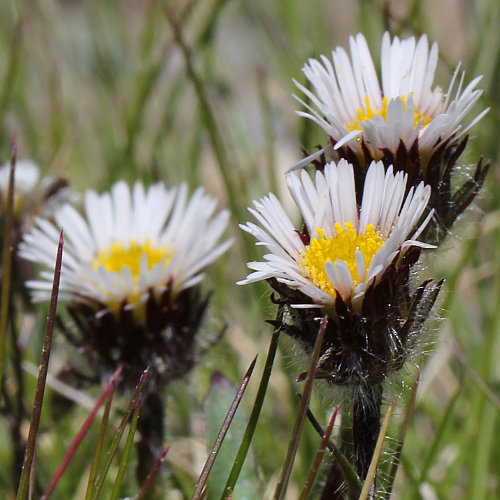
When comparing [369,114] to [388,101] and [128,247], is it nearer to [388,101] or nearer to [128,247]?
[388,101]

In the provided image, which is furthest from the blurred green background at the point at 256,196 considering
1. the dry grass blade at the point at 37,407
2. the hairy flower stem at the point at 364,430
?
the dry grass blade at the point at 37,407

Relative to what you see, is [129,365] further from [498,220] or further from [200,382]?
[498,220]

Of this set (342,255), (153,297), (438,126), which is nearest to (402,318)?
(342,255)

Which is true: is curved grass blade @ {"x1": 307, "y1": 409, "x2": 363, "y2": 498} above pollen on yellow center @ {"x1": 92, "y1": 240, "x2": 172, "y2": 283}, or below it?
below

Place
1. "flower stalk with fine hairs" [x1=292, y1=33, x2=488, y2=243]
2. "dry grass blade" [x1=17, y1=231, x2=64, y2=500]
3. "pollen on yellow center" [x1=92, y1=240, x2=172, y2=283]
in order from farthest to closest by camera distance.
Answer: "pollen on yellow center" [x1=92, y1=240, x2=172, y2=283] → "flower stalk with fine hairs" [x1=292, y1=33, x2=488, y2=243] → "dry grass blade" [x1=17, y1=231, x2=64, y2=500]

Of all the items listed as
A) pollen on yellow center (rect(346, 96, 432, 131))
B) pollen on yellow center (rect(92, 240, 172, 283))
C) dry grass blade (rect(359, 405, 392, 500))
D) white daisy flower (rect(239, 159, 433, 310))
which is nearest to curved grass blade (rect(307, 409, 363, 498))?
dry grass blade (rect(359, 405, 392, 500))

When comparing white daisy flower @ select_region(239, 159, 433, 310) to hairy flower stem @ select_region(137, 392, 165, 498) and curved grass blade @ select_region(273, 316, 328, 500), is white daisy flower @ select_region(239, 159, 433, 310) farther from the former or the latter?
hairy flower stem @ select_region(137, 392, 165, 498)

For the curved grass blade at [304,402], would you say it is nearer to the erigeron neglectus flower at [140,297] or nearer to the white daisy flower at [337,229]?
the white daisy flower at [337,229]

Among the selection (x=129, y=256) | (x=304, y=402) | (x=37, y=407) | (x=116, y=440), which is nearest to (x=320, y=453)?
(x=304, y=402)
